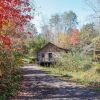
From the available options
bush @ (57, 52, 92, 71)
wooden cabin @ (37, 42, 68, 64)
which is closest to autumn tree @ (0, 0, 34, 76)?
bush @ (57, 52, 92, 71)

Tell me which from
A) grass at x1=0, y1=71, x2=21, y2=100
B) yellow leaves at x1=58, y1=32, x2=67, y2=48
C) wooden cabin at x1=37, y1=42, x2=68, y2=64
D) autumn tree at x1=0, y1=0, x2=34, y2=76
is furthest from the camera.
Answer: yellow leaves at x1=58, y1=32, x2=67, y2=48

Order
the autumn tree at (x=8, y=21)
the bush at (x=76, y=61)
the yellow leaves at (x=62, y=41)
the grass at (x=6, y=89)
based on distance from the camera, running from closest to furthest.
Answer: the autumn tree at (x=8, y=21), the grass at (x=6, y=89), the bush at (x=76, y=61), the yellow leaves at (x=62, y=41)

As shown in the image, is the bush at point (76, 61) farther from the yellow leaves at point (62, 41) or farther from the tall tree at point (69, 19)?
the tall tree at point (69, 19)

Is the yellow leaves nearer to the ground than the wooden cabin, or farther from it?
farther from it

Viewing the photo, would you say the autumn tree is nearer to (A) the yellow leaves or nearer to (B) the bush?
(B) the bush

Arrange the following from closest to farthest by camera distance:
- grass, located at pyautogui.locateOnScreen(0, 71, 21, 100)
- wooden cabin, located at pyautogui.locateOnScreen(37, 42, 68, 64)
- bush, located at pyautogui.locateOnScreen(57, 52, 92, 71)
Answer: grass, located at pyautogui.locateOnScreen(0, 71, 21, 100)
bush, located at pyautogui.locateOnScreen(57, 52, 92, 71)
wooden cabin, located at pyautogui.locateOnScreen(37, 42, 68, 64)

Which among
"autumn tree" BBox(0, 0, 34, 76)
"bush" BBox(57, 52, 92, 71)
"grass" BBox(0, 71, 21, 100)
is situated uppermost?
"autumn tree" BBox(0, 0, 34, 76)

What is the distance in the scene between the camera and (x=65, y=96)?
14.9 metres

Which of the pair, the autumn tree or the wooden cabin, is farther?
the wooden cabin

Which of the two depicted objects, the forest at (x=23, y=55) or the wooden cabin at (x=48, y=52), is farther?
the wooden cabin at (x=48, y=52)

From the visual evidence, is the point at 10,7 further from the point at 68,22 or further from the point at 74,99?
the point at 68,22

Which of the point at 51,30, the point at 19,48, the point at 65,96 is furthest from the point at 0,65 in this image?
the point at 51,30

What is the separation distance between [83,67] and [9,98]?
18426 millimetres

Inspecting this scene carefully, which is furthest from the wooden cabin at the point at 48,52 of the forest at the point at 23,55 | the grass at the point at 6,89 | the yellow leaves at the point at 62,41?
the grass at the point at 6,89
